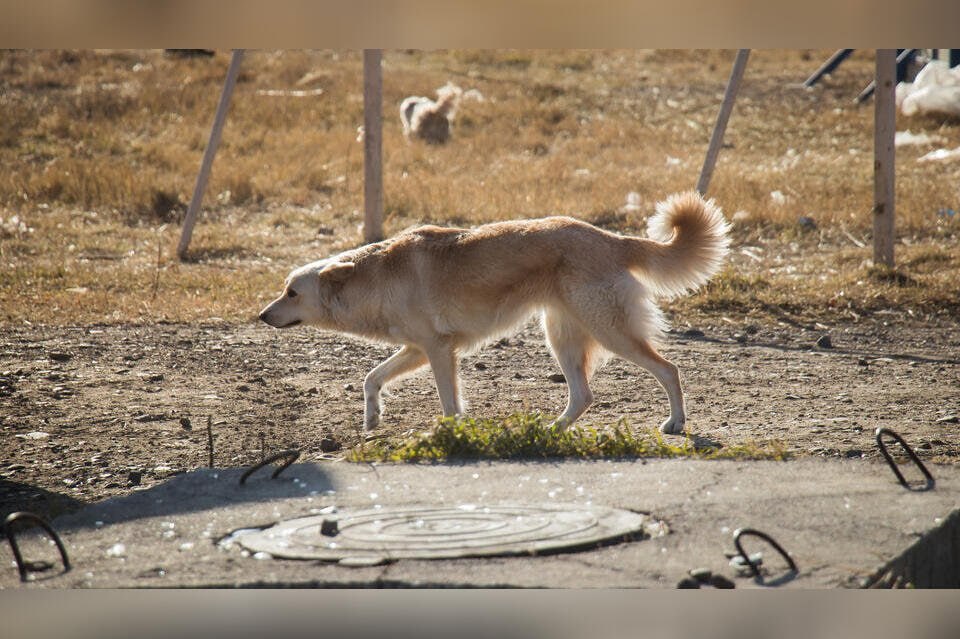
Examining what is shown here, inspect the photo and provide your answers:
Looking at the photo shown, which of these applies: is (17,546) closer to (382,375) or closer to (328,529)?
(328,529)

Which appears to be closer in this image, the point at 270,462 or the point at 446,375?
the point at 270,462

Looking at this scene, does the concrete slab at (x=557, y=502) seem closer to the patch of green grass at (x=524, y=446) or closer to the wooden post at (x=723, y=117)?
the patch of green grass at (x=524, y=446)

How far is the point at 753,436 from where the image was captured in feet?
20.8

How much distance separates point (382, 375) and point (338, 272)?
2.30 ft

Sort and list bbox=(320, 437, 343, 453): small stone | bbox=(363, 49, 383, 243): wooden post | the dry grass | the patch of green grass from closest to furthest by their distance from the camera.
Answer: the patch of green grass, bbox=(320, 437, 343, 453): small stone, the dry grass, bbox=(363, 49, 383, 243): wooden post

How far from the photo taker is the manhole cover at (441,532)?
4.15m

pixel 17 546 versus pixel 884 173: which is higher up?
pixel 884 173

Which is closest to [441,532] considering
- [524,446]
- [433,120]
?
[524,446]

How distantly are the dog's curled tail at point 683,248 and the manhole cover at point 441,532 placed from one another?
2.57 meters

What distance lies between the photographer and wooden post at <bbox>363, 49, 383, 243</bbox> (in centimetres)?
1234

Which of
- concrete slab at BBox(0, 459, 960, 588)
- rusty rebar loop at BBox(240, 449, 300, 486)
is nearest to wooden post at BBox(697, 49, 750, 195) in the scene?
concrete slab at BBox(0, 459, 960, 588)

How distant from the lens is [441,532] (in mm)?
4375

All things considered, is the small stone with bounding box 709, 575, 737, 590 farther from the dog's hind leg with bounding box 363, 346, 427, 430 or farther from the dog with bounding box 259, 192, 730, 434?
the dog's hind leg with bounding box 363, 346, 427, 430

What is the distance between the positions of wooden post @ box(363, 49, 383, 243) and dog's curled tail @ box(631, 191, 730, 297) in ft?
18.8
